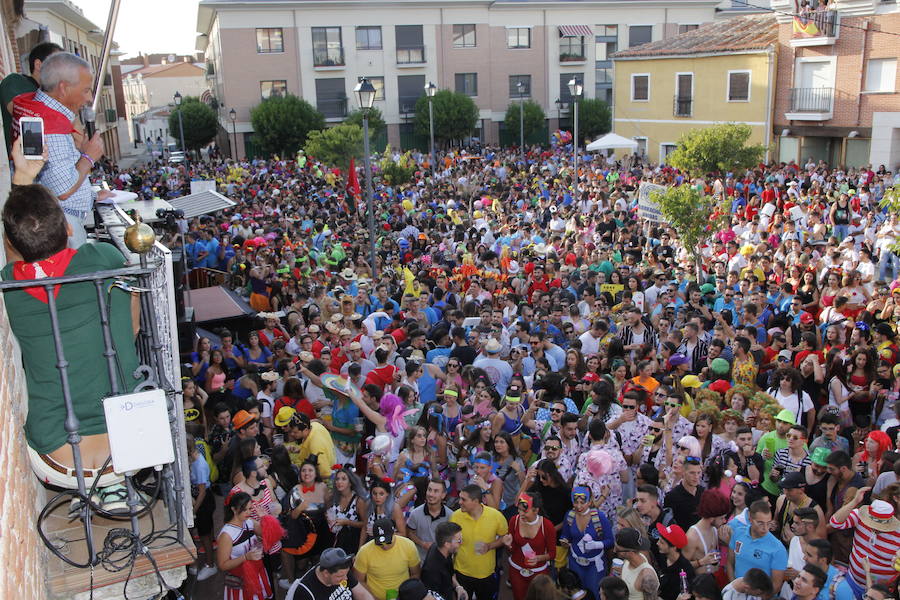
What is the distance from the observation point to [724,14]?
49.2m

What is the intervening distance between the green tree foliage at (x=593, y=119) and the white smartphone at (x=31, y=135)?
42028mm

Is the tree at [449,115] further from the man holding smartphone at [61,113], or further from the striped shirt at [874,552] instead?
the man holding smartphone at [61,113]

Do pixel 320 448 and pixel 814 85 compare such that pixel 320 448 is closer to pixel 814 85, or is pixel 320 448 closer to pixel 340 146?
pixel 340 146

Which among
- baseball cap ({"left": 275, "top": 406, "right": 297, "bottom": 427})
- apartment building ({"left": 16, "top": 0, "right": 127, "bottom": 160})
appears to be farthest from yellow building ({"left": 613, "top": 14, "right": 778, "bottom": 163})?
baseball cap ({"left": 275, "top": 406, "right": 297, "bottom": 427})

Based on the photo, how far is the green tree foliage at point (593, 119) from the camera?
43.7m

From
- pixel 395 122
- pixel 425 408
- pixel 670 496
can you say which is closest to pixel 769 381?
pixel 670 496

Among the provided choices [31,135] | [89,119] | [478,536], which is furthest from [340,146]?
[31,135]

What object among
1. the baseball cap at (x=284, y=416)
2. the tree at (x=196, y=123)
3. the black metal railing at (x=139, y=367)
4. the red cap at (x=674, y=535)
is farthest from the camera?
the tree at (x=196, y=123)

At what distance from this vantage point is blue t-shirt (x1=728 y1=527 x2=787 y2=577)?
522 centimetres

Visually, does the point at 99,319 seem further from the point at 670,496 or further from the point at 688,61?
the point at 688,61

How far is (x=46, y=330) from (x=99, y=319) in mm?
202

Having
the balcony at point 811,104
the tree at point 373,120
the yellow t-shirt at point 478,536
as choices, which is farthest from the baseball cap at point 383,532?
the tree at point 373,120

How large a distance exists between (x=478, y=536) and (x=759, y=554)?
6.28ft

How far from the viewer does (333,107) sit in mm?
43656
